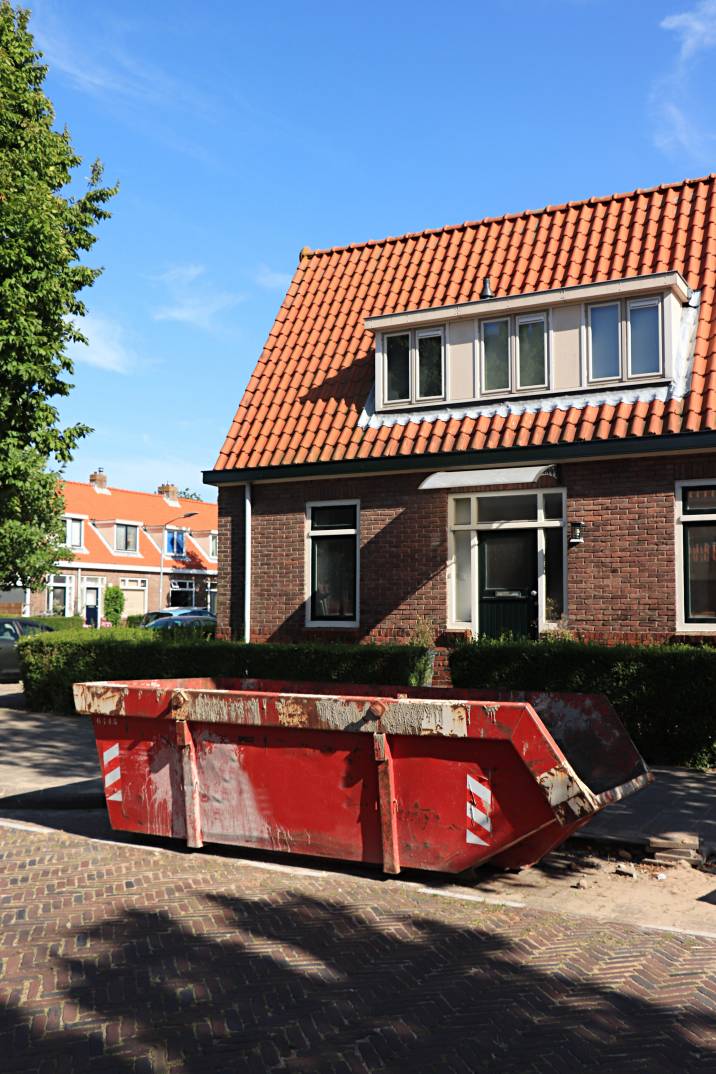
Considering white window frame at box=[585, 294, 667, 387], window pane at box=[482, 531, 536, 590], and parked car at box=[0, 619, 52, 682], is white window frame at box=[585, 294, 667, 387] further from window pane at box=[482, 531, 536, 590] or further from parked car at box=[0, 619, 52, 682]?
parked car at box=[0, 619, 52, 682]

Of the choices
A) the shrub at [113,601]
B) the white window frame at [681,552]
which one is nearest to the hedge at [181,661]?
the white window frame at [681,552]

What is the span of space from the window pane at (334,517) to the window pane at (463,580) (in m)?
1.85

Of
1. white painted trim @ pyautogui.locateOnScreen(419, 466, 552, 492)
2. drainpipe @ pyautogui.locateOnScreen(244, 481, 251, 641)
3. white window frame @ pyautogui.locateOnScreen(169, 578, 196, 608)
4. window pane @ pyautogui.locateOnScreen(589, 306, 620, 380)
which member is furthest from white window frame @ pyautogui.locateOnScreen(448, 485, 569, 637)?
white window frame @ pyautogui.locateOnScreen(169, 578, 196, 608)

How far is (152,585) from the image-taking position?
54688 mm

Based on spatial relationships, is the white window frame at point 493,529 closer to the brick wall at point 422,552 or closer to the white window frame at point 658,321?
the brick wall at point 422,552

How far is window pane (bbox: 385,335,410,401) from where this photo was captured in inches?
Result: 616

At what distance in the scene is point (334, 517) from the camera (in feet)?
51.8

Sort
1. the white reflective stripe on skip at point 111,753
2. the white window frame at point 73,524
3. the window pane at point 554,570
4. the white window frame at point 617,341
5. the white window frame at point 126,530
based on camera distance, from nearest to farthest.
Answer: the white reflective stripe on skip at point 111,753 < the white window frame at point 617,341 < the window pane at point 554,570 < the white window frame at point 73,524 < the white window frame at point 126,530

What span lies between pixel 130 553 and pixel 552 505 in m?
42.4

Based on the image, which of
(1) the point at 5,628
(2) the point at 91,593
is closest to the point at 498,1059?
(1) the point at 5,628

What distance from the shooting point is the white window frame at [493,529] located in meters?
13.8

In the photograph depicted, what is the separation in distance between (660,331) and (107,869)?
10254mm

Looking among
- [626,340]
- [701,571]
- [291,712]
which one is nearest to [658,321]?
[626,340]

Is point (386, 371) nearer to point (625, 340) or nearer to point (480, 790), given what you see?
point (625, 340)
